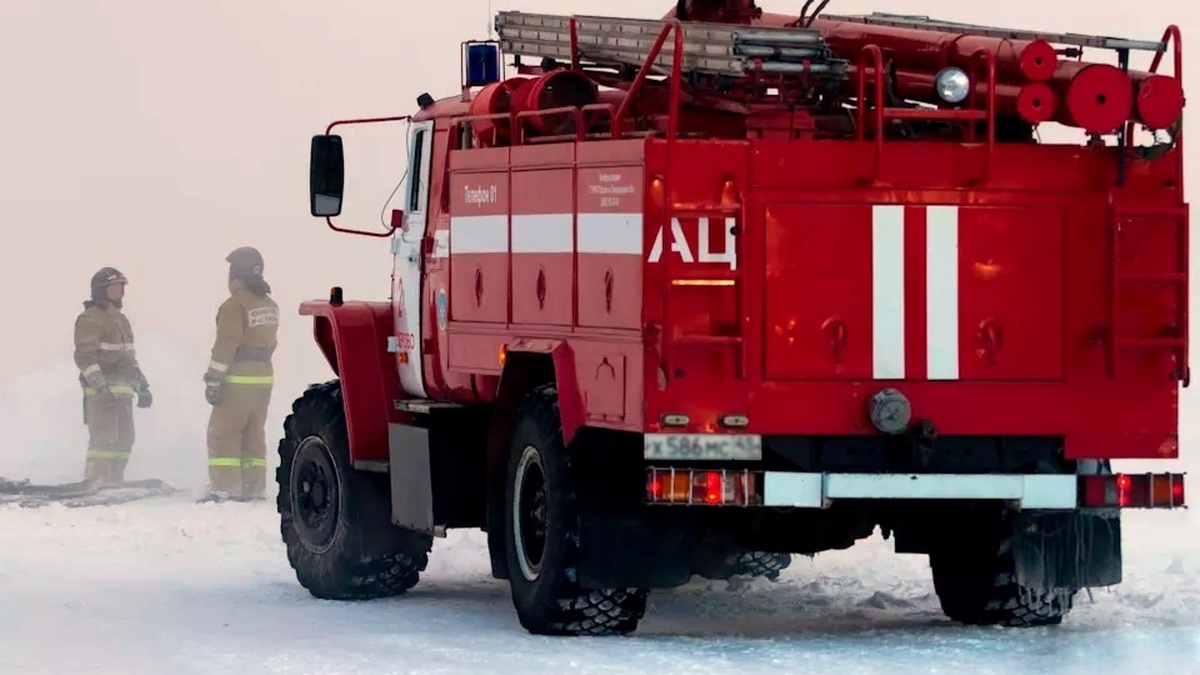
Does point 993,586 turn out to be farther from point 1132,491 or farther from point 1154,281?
point 1154,281

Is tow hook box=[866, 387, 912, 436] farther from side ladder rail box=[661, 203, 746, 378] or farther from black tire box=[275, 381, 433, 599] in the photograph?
black tire box=[275, 381, 433, 599]

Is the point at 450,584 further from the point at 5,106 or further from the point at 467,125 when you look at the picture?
the point at 5,106

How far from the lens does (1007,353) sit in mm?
10938

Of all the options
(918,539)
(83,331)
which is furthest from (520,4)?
(918,539)

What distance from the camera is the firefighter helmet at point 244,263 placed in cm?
2098

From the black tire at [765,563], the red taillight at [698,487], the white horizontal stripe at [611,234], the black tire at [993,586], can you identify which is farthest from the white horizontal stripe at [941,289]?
the black tire at [765,563]

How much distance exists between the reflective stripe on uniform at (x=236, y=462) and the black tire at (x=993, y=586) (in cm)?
966

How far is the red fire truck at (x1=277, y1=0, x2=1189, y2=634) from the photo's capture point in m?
10.6

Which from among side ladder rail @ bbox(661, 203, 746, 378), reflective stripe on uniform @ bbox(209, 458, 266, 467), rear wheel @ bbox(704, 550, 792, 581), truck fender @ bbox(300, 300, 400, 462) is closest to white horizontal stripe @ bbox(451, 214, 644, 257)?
side ladder rail @ bbox(661, 203, 746, 378)

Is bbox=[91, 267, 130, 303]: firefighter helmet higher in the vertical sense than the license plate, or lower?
higher

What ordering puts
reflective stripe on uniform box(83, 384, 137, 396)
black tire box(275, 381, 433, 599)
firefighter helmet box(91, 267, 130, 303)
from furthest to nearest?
reflective stripe on uniform box(83, 384, 137, 396) → firefighter helmet box(91, 267, 130, 303) → black tire box(275, 381, 433, 599)

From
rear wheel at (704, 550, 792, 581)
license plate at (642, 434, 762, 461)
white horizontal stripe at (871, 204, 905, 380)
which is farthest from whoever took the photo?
rear wheel at (704, 550, 792, 581)

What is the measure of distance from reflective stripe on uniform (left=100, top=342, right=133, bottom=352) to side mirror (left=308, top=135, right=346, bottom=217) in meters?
9.19

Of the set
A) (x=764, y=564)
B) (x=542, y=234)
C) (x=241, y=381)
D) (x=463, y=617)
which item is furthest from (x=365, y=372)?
(x=241, y=381)
